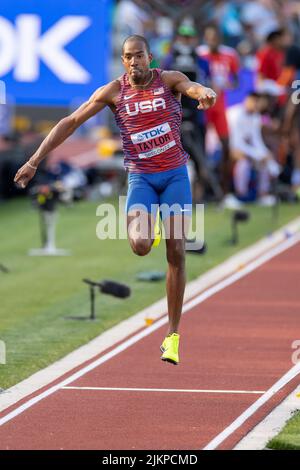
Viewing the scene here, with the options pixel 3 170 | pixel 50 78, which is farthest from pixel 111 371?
pixel 3 170

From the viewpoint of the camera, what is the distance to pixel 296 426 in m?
9.14

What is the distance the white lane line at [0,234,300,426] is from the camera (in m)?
10.0

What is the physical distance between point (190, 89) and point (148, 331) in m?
3.54

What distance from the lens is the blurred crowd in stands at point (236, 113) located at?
2277 cm

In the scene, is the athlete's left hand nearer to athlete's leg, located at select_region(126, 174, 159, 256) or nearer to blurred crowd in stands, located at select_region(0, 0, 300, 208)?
athlete's leg, located at select_region(126, 174, 159, 256)

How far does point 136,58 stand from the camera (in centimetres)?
1037

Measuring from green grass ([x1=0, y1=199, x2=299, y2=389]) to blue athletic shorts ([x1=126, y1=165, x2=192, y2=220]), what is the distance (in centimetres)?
161

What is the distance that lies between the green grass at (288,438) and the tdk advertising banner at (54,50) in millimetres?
10619

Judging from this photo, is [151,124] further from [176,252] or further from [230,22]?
[230,22]

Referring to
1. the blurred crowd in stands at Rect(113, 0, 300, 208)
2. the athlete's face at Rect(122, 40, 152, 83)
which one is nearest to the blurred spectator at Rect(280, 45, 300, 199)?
the blurred crowd in stands at Rect(113, 0, 300, 208)
